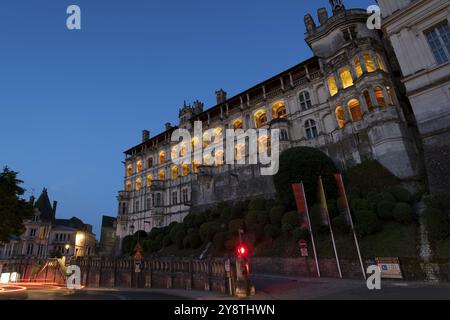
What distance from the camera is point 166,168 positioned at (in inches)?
2068

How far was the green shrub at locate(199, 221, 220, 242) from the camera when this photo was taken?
31891 mm

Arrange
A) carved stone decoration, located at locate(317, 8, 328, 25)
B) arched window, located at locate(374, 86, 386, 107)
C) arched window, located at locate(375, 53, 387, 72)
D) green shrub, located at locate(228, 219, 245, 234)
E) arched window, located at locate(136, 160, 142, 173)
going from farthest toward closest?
arched window, located at locate(136, 160, 142, 173), carved stone decoration, located at locate(317, 8, 328, 25), arched window, located at locate(375, 53, 387, 72), green shrub, located at locate(228, 219, 245, 234), arched window, located at locate(374, 86, 386, 107)

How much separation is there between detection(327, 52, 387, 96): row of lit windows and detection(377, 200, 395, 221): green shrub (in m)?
16.9

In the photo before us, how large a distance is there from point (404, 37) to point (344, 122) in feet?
34.0

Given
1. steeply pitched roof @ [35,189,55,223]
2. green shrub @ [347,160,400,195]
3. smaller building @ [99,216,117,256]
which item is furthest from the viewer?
smaller building @ [99,216,117,256]

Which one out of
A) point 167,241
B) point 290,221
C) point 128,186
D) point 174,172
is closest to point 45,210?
point 128,186

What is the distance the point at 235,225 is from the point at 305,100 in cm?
2076

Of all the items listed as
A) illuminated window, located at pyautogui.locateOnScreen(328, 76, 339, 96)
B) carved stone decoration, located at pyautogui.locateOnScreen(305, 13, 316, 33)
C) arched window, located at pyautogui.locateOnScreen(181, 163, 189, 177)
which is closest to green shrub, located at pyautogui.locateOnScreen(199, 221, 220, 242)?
arched window, located at pyautogui.locateOnScreen(181, 163, 189, 177)

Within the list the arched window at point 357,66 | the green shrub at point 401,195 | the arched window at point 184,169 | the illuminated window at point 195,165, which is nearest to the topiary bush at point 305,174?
the green shrub at point 401,195

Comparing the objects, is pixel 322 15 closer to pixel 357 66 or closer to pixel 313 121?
pixel 357 66

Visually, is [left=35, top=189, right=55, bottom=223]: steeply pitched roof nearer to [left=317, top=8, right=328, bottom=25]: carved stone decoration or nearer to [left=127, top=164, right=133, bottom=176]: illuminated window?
[left=127, top=164, right=133, bottom=176]: illuminated window

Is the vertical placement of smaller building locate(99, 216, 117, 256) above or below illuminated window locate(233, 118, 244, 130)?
below

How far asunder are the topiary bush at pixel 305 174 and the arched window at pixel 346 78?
38.0 feet
